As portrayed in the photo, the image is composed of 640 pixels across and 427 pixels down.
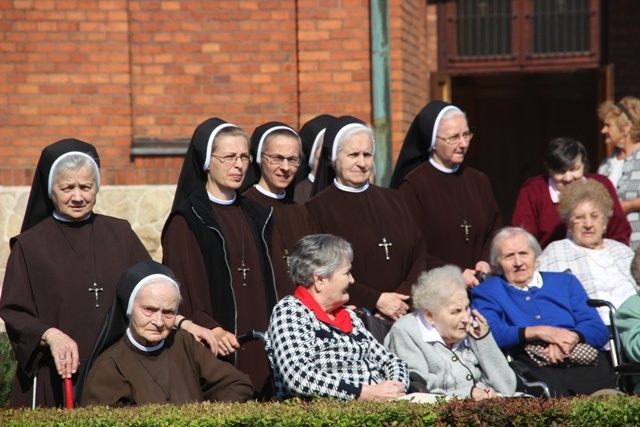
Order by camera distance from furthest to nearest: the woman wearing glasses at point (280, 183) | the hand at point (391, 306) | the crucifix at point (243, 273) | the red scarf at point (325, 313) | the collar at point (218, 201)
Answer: the woman wearing glasses at point (280, 183) → the hand at point (391, 306) → the collar at point (218, 201) → the crucifix at point (243, 273) → the red scarf at point (325, 313)

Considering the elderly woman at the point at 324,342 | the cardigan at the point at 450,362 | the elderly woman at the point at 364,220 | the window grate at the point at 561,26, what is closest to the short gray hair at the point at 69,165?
the elderly woman at the point at 324,342

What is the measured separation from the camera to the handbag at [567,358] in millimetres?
6293

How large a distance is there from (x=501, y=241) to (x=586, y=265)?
0.79 m

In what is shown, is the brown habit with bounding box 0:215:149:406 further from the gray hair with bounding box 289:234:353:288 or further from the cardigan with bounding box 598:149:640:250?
the cardigan with bounding box 598:149:640:250

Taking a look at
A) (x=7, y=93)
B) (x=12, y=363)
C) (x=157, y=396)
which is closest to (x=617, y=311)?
(x=157, y=396)

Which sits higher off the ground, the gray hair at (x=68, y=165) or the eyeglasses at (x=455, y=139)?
the eyeglasses at (x=455, y=139)

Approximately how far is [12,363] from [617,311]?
409 centimetres

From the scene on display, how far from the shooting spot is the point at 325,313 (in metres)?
5.45

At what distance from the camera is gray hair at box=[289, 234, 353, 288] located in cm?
539

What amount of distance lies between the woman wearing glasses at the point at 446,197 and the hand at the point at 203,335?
1804 mm

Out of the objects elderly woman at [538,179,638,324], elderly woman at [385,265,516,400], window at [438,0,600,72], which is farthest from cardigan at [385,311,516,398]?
window at [438,0,600,72]

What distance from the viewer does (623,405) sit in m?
4.80

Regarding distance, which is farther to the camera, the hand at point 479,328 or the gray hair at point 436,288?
the hand at point 479,328

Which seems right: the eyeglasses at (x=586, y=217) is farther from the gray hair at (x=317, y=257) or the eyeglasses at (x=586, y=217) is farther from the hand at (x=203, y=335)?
the hand at (x=203, y=335)
